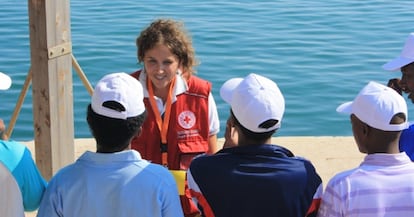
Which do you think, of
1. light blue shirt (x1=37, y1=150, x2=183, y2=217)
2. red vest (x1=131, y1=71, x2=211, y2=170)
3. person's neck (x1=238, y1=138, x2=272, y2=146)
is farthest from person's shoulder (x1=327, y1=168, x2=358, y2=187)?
red vest (x1=131, y1=71, x2=211, y2=170)

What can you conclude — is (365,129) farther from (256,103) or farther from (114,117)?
(114,117)

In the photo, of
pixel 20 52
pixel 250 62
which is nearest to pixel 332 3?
pixel 250 62

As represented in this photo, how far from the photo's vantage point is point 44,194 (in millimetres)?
3432

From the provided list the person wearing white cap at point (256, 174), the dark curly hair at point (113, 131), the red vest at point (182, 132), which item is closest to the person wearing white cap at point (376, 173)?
the person wearing white cap at point (256, 174)

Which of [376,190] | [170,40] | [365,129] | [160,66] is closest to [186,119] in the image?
[160,66]

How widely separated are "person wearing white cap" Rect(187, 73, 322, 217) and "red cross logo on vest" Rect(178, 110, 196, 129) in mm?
1060

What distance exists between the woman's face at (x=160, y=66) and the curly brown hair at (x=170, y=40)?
0.09ft

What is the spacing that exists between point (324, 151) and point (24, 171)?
13.4 feet

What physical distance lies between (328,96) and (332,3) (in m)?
5.99

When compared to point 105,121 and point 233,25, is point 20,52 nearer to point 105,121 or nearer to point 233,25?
point 233,25

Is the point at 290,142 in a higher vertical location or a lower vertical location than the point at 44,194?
lower

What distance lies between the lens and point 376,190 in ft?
10.8

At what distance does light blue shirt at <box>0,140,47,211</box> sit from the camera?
3410mm

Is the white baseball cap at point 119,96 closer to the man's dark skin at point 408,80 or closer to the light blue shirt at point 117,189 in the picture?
the light blue shirt at point 117,189
